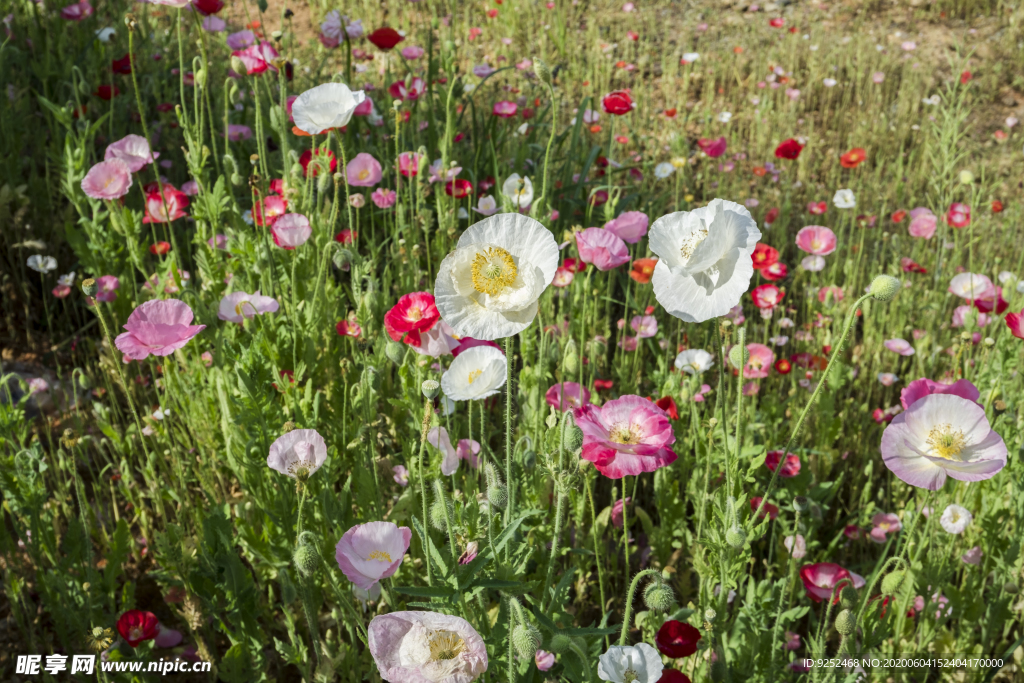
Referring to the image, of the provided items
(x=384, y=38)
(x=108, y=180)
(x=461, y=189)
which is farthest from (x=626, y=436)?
(x=384, y=38)

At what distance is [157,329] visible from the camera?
5.46 feet

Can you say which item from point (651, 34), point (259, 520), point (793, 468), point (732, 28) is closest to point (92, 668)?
point (259, 520)

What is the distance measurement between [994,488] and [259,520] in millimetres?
1934

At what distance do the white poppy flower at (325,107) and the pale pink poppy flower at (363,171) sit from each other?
0.52 m

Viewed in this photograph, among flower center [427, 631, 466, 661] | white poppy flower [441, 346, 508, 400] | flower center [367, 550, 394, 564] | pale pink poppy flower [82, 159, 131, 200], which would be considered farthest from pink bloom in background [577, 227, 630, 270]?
pale pink poppy flower [82, 159, 131, 200]

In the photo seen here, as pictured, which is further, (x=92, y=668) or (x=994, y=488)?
(x=994, y=488)

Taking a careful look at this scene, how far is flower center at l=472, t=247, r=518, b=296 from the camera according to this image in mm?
1096

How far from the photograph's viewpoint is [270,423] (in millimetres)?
1752

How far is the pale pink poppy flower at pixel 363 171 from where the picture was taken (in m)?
2.53

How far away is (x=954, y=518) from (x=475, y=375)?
4.15ft

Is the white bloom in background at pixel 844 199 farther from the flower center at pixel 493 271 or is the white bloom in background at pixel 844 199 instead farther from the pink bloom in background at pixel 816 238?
the flower center at pixel 493 271

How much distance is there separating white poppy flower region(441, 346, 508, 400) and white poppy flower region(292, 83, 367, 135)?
81 cm

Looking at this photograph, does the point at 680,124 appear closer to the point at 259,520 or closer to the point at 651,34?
the point at 651,34

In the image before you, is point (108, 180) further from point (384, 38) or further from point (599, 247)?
point (599, 247)
